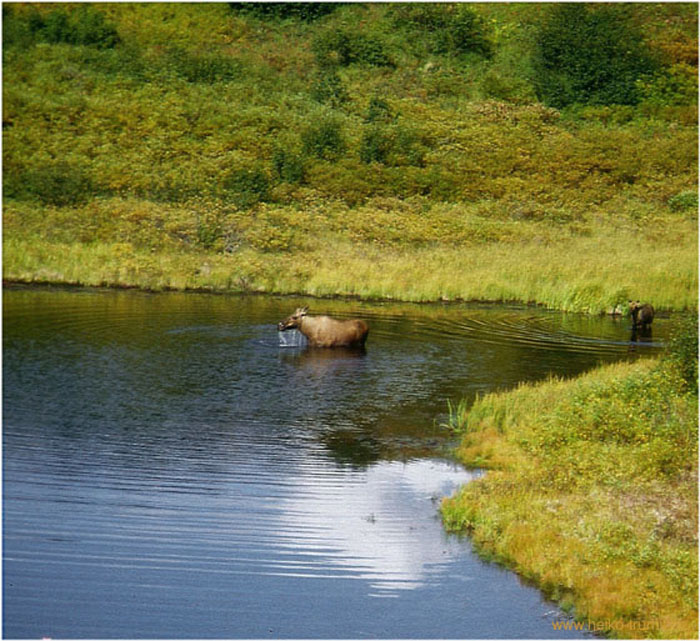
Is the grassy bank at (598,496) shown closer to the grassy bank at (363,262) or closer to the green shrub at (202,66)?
Answer: the grassy bank at (363,262)

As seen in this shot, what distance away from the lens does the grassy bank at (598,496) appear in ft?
36.7

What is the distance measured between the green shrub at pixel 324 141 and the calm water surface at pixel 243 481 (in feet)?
103

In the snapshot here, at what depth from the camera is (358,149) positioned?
2371 inches

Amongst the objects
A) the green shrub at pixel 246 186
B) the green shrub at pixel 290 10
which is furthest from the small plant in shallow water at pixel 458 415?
the green shrub at pixel 290 10

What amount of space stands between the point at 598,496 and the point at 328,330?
13.2 metres

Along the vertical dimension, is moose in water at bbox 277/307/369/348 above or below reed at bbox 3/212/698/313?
below

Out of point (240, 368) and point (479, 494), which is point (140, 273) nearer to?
point (240, 368)

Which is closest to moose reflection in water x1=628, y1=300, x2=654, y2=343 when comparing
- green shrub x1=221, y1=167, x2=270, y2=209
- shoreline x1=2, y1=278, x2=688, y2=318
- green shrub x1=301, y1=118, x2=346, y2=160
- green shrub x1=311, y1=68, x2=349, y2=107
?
shoreline x1=2, y1=278, x2=688, y2=318

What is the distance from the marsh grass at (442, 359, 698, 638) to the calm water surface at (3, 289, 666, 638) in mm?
489

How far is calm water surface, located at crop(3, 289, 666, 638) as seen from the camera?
1090 centimetres

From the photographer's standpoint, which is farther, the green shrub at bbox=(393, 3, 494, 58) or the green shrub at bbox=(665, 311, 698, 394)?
the green shrub at bbox=(393, 3, 494, 58)

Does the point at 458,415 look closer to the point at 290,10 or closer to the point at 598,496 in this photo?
the point at 598,496

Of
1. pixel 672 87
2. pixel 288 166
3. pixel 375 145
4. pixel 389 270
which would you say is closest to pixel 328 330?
pixel 389 270

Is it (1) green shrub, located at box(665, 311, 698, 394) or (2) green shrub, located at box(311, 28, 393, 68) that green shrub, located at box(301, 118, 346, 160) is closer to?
(2) green shrub, located at box(311, 28, 393, 68)
